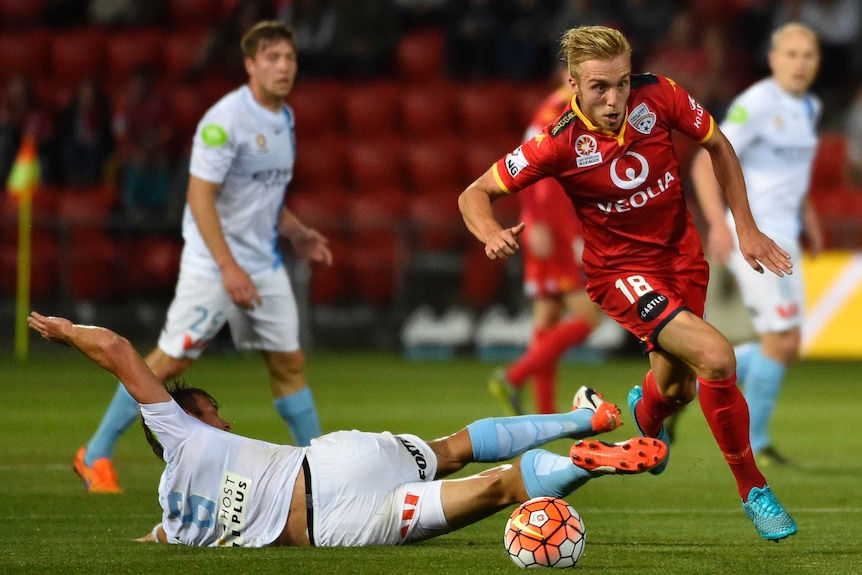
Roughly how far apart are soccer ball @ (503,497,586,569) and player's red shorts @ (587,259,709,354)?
1.05 meters

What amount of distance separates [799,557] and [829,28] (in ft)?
42.4

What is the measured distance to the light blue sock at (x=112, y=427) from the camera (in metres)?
7.62

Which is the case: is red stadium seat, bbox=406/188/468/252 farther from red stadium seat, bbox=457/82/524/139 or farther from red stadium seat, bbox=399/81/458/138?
red stadium seat, bbox=399/81/458/138

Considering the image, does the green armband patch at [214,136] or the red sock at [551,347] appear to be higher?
the green armband patch at [214,136]

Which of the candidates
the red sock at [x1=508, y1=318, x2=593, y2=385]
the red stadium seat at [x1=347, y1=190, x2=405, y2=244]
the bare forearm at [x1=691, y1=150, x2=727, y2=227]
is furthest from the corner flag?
the bare forearm at [x1=691, y1=150, x2=727, y2=227]

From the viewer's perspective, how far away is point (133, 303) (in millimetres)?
16250

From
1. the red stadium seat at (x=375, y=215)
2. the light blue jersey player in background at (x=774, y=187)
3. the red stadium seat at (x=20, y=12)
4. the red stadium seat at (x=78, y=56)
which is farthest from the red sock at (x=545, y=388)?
the red stadium seat at (x=20, y=12)

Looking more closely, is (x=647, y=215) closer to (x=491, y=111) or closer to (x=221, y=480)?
(x=221, y=480)

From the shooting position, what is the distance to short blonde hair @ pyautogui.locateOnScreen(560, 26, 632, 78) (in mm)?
5777

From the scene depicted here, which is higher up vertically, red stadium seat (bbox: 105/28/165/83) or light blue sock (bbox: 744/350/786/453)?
red stadium seat (bbox: 105/28/165/83)

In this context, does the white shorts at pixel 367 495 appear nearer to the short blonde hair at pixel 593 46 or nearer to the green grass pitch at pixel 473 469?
the green grass pitch at pixel 473 469

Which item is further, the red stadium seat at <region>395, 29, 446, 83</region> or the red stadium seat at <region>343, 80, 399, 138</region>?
the red stadium seat at <region>395, 29, 446, 83</region>

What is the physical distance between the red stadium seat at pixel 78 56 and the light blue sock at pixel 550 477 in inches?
583

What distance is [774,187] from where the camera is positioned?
8844 mm
